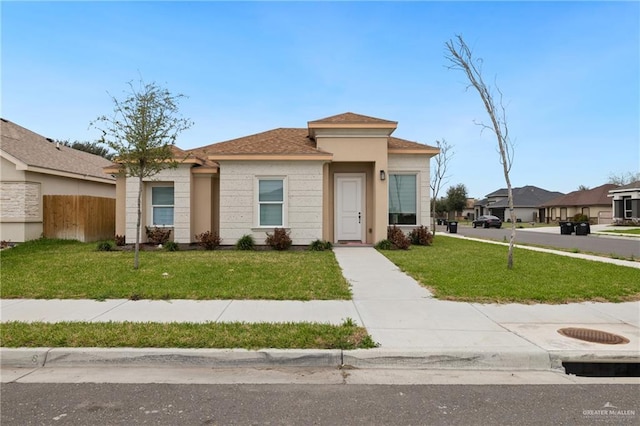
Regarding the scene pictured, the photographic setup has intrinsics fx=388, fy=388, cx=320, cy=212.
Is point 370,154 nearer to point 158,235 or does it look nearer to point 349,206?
point 349,206

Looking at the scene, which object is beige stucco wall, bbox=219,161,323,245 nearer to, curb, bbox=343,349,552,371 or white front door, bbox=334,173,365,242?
white front door, bbox=334,173,365,242

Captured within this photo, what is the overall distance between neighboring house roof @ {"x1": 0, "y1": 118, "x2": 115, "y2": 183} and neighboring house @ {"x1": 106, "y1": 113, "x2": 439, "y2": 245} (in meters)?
3.22

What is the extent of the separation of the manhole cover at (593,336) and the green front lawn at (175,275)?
3.60 meters

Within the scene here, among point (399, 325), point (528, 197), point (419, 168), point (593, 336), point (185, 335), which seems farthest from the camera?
point (528, 197)

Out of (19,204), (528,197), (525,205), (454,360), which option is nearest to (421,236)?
(454,360)

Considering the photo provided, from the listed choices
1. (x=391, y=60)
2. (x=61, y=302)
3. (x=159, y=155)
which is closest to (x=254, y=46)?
(x=391, y=60)

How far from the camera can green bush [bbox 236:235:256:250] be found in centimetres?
1378

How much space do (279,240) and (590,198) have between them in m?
52.1

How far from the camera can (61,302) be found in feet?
23.0

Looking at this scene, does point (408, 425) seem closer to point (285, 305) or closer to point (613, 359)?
point (613, 359)

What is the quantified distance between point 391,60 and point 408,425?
14306 mm

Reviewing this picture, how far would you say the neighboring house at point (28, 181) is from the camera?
15094 millimetres

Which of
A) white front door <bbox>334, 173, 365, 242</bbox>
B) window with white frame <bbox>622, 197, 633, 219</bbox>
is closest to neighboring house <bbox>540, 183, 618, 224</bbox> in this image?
window with white frame <bbox>622, 197, 633, 219</bbox>

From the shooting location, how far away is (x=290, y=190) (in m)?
14.1
